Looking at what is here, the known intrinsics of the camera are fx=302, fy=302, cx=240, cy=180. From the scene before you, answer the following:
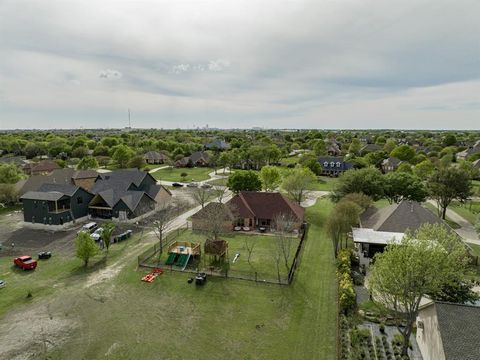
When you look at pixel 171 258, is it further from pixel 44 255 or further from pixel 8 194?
pixel 8 194

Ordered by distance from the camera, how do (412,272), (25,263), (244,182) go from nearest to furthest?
(412,272) < (25,263) < (244,182)

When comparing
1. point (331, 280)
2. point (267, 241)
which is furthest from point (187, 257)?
point (331, 280)

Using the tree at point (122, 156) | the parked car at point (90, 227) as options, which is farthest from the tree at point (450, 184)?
the tree at point (122, 156)

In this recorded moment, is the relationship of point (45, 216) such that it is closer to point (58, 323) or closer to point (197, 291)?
point (58, 323)

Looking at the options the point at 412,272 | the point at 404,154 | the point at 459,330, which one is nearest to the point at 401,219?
the point at 412,272

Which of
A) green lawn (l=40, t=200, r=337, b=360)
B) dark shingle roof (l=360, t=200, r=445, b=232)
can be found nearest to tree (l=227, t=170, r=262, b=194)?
dark shingle roof (l=360, t=200, r=445, b=232)

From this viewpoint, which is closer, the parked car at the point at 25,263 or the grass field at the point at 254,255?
Answer: the grass field at the point at 254,255

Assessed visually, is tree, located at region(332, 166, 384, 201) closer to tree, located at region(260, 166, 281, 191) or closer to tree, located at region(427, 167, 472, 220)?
tree, located at region(427, 167, 472, 220)

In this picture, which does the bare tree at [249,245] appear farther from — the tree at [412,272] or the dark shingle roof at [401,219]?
the tree at [412,272]
